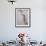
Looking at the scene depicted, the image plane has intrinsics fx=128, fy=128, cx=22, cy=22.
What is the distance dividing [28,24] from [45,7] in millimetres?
941

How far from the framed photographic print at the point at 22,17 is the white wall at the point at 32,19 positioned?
12cm

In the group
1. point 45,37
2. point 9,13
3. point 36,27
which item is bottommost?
point 45,37

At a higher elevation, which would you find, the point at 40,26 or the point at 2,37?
the point at 40,26

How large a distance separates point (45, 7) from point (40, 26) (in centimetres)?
77

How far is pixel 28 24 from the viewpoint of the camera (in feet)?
16.6

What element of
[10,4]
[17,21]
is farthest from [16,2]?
[17,21]

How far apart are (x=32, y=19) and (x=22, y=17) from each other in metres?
0.40

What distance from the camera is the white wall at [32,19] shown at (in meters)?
5.04

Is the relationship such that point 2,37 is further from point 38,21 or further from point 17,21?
point 38,21

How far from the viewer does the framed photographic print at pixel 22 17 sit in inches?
199

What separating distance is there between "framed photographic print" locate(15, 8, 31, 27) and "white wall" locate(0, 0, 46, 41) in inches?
4.7

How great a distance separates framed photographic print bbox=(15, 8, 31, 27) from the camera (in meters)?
5.05

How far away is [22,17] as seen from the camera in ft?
16.7

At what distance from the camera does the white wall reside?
5.04 metres
